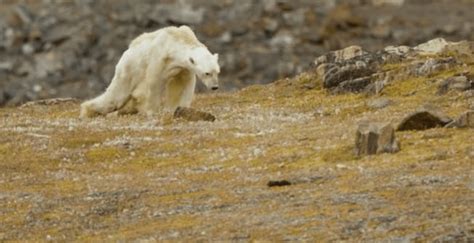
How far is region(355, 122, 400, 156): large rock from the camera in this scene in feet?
96.8

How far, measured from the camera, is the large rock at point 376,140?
29.5 meters

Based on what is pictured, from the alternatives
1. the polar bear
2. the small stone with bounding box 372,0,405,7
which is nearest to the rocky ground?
the polar bear

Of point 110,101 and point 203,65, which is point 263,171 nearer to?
point 203,65

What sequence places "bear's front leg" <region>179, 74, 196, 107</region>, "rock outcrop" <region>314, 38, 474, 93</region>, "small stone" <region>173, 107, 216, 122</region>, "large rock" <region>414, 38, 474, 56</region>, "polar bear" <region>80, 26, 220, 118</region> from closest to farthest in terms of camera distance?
"small stone" <region>173, 107, 216, 122</region>, "polar bear" <region>80, 26, 220, 118</region>, "bear's front leg" <region>179, 74, 196, 107</region>, "rock outcrop" <region>314, 38, 474, 93</region>, "large rock" <region>414, 38, 474, 56</region>

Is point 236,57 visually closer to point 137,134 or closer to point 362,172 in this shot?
point 137,134

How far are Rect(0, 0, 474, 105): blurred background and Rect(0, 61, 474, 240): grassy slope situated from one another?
52.0 metres

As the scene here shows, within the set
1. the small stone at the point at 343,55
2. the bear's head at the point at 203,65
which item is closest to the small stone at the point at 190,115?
the bear's head at the point at 203,65

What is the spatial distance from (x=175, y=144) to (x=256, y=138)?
1678mm

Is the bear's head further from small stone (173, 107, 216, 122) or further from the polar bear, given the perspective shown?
small stone (173, 107, 216, 122)

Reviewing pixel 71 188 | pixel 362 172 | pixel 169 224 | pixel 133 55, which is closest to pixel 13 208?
pixel 71 188

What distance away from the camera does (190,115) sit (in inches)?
1492

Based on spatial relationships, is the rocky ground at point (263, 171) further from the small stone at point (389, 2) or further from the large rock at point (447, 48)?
the small stone at point (389, 2)

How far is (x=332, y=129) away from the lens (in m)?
34.7

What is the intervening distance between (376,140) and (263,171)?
6.88 feet
